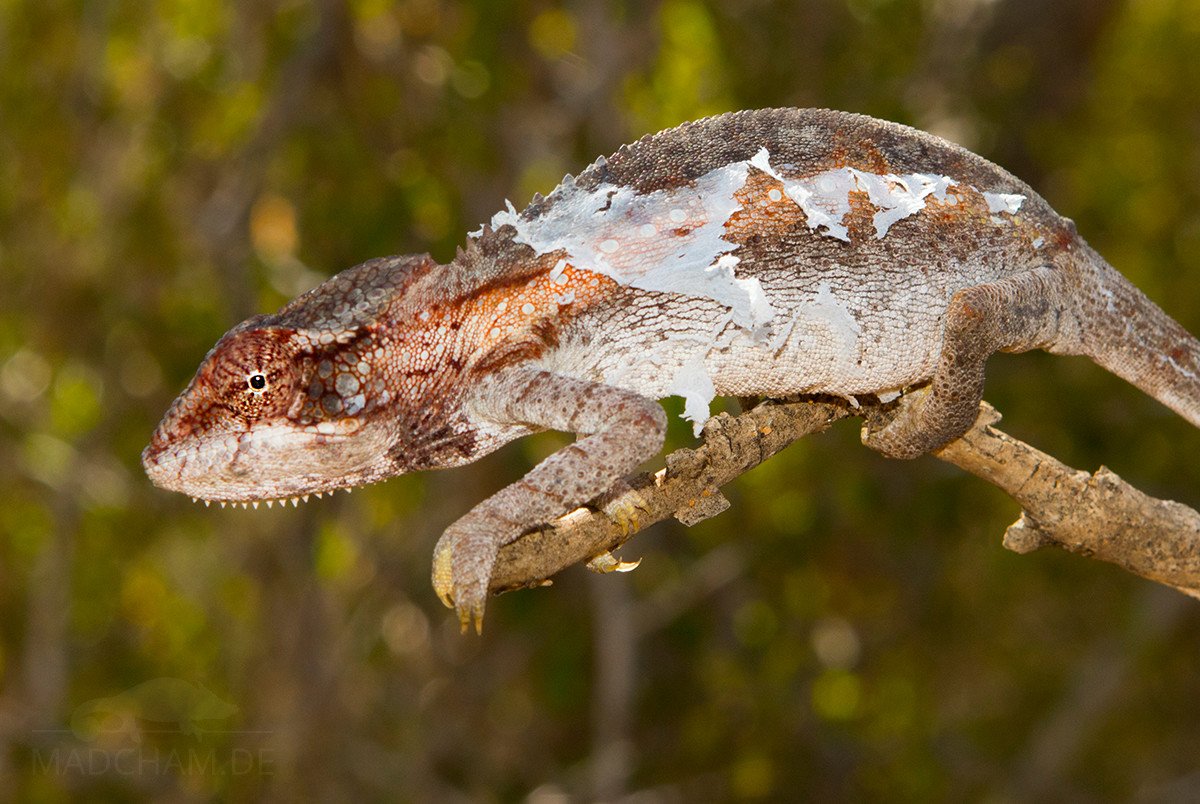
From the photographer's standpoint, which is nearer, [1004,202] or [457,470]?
[1004,202]

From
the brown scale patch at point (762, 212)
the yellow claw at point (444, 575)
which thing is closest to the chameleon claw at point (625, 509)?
the yellow claw at point (444, 575)

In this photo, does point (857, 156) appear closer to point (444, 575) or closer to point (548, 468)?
point (548, 468)

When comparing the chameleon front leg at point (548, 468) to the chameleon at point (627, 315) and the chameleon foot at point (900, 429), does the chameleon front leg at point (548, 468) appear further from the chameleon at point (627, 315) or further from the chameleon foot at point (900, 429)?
the chameleon foot at point (900, 429)

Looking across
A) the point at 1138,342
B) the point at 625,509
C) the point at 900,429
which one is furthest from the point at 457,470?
the point at 625,509

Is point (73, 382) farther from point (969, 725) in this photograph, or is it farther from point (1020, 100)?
point (969, 725)

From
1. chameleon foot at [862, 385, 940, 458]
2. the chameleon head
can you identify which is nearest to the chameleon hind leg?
chameleon foot at [862, 385, 940, 458]
